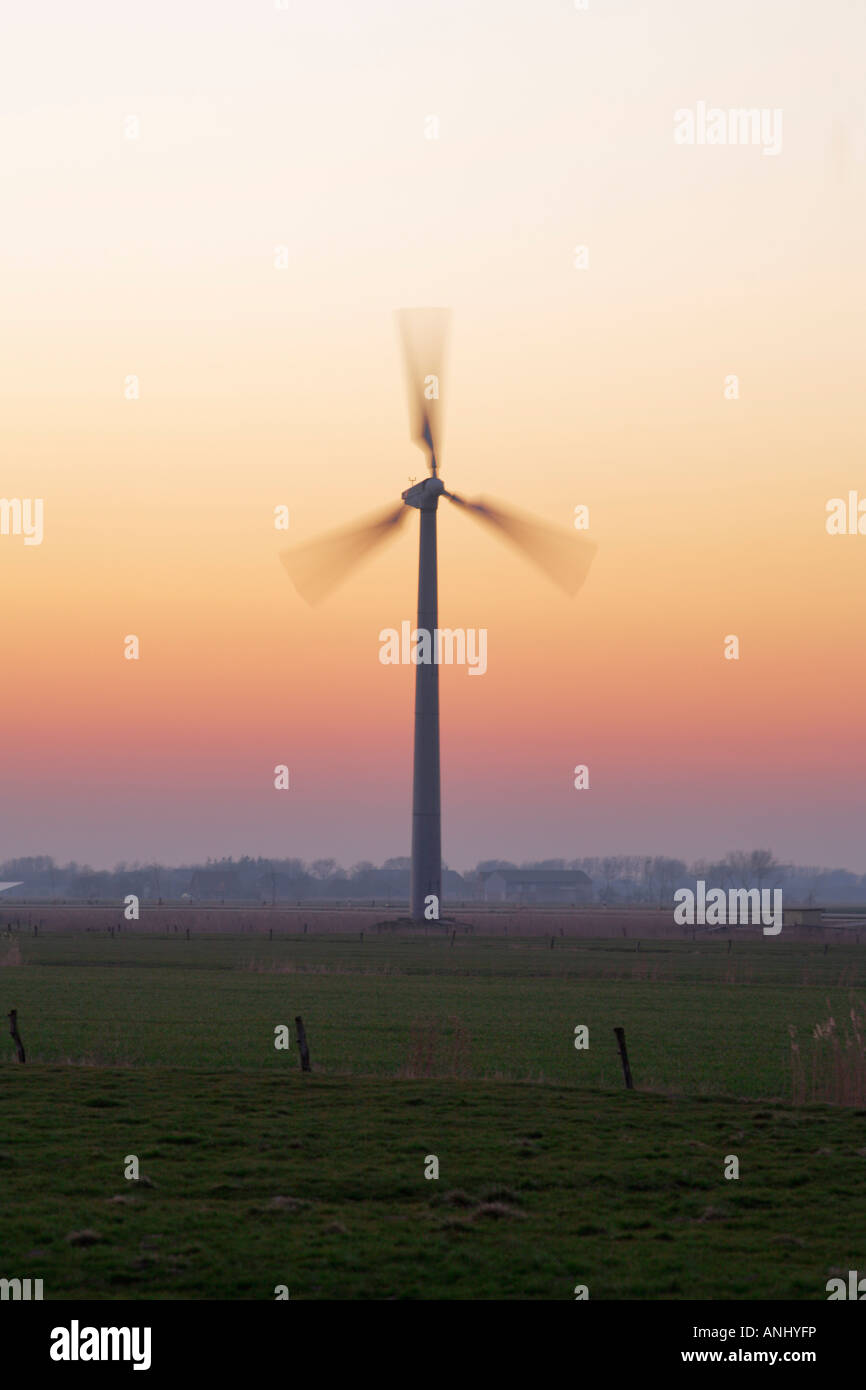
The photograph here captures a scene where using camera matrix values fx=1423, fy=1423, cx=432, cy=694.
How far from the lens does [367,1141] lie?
21688mm

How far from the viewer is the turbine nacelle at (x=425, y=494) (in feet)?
347

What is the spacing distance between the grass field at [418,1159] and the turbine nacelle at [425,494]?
65.2 meters

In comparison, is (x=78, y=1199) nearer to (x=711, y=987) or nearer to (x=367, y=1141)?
(x=367, y=1141)

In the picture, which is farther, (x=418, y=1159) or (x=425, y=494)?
(x=425, y=494)

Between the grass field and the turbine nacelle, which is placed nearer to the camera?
the grass field

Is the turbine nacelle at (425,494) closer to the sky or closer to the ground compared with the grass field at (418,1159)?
closer to the sky

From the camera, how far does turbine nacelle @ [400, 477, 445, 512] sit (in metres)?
106

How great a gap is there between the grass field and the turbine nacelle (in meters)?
65.2

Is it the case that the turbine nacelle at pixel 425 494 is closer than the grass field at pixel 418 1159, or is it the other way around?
the grass field at pixel 418 1159

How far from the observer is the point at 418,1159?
20406 millimetres

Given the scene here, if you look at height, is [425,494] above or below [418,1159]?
above

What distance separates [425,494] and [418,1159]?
8821 centimetres
